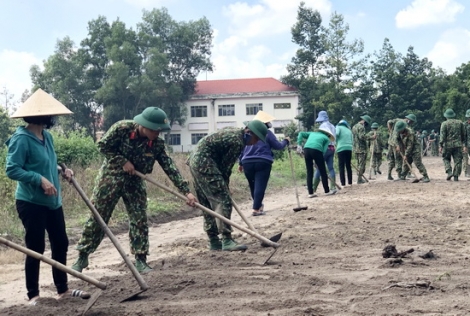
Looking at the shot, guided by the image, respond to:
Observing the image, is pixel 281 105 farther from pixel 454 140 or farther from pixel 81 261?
pixel 81 261

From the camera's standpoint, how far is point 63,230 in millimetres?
5180

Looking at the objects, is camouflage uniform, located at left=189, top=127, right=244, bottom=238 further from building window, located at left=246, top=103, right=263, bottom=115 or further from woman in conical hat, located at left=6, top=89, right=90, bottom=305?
building window, located at left=246, top=103, right=263, bottom=115

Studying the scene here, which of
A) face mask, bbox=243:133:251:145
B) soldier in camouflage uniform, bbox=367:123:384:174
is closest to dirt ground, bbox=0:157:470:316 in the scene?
face mask, bbox=243:133:251:145

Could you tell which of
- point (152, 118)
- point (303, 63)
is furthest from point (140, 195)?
point (303, 63)

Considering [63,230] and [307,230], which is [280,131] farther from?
[63,230]

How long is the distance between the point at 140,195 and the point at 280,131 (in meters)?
46.7

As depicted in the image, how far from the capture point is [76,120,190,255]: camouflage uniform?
19.1 ft

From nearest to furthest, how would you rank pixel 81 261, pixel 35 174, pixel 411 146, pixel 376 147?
pixel 35 174, pixel 81 261, pixel 411 146, pixel 376 147

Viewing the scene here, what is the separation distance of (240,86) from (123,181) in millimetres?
51257

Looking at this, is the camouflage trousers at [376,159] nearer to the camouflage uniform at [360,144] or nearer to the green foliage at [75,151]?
the camouflage uniform at [360,144]

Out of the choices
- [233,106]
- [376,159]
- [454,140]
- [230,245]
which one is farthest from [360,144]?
[233,106]

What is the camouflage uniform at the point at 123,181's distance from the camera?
5.81m

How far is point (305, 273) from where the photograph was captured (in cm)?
563

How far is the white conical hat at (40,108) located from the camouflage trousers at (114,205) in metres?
1.13
